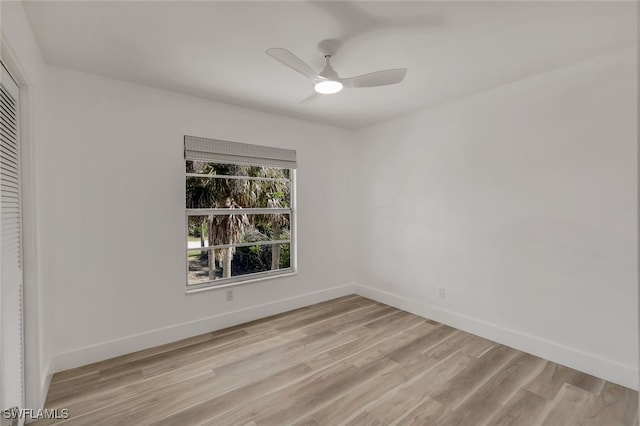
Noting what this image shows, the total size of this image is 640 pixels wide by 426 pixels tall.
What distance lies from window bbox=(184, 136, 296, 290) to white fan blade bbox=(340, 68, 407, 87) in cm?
164

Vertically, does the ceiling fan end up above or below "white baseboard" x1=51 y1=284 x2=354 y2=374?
above

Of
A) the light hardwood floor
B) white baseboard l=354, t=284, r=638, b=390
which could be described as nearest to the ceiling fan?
the light hardwood floor

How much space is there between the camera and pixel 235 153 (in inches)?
130

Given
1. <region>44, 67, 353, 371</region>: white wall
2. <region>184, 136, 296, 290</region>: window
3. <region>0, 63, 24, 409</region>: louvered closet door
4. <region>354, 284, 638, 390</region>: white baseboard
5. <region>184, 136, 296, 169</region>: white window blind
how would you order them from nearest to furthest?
<region>0, 63, 24, 409</region>: louvered closet door
<region>354, 284, 638, 390</region>: white baseboard
<region>44, 67, 353, 371</region>: white wall
<region>184, 136, 296, 169</region>: white window blind
<region>184, 136, 296, 290</region>: window

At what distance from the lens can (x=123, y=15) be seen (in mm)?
1798

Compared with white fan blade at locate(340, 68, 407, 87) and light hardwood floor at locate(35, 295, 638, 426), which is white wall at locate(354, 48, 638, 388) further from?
white fan blade at locate(340, 68, 407, 87)

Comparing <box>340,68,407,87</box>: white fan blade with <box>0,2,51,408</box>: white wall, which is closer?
<box>0,2,51,408</box>: white wall

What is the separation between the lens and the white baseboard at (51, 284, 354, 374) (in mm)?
2479

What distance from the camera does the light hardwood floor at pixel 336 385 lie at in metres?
1.90

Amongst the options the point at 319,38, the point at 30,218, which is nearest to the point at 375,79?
the point at 319,38

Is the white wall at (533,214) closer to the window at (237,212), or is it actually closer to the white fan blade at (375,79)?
the white fan blade at (375,79)

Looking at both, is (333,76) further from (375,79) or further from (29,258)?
(29,258)

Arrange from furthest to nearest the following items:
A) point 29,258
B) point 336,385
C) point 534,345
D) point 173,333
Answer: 1. point 173,333
2. point 534,345
3. point 336,385
4. point 29,258

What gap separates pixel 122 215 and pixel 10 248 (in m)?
1.06
